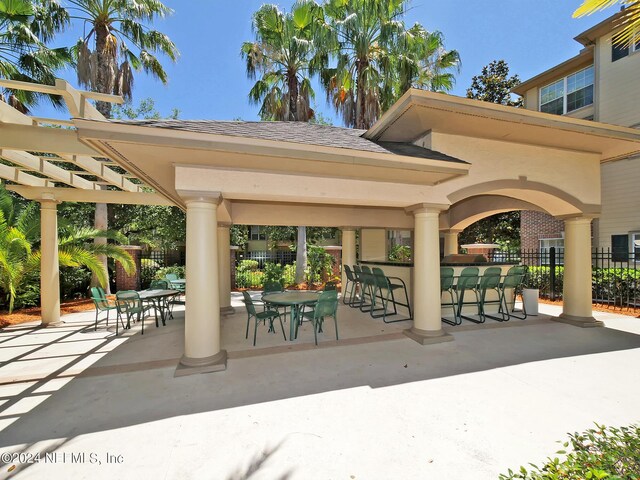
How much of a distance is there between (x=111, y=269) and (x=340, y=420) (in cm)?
1278

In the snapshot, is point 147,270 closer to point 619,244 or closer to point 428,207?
point 428,207

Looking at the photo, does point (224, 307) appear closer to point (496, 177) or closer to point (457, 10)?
point (496, 177)

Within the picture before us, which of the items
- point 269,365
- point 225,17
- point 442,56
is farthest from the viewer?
point 442,56

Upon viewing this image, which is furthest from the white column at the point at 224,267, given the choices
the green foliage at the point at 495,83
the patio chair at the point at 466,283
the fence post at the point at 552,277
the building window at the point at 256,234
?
the building window at the point at 256,234

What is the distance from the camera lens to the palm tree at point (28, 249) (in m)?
7.36

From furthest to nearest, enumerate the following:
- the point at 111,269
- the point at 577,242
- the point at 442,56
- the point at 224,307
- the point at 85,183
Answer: the point at 442,56
the point at 111,269
the point at 224,307
the point at 85,183
the point at 577,242

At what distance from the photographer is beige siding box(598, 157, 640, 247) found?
10898mm

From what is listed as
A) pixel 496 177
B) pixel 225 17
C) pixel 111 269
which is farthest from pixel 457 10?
pixel 111 269

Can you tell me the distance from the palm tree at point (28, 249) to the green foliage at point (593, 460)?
1047 cm

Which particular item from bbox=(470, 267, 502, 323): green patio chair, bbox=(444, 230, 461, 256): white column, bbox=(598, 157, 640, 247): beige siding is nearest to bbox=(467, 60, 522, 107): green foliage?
bbox=(598, 157, 640, 247): beige siding

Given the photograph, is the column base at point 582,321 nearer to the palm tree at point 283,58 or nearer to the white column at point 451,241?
the white column at point 451,241

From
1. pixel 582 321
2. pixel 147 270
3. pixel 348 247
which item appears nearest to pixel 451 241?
pixel 348 247

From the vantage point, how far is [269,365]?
4574 millimetres

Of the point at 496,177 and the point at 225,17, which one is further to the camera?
the point at 225,17
